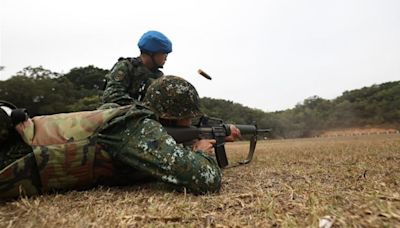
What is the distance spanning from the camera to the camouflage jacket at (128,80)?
426 centimetres

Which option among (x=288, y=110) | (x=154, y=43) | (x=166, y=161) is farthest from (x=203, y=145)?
(x=288, y=110)

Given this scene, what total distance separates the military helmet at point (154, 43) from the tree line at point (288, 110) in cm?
1177

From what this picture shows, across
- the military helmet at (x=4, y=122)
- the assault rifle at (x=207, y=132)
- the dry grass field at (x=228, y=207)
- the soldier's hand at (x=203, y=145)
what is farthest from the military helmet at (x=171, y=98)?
the military helmet at (x=4, y=122)

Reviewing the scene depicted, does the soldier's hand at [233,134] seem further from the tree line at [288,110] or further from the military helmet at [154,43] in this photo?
the tree line at [288,110]

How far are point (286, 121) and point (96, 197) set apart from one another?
19.6 meters

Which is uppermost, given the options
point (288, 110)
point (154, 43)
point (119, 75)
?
point (288, 110)

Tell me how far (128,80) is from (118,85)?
158mm

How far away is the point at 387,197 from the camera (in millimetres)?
1698

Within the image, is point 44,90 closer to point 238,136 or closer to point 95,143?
point 238,136

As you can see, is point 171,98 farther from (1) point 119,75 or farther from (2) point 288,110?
(2) point 288,110

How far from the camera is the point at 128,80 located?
4.39m

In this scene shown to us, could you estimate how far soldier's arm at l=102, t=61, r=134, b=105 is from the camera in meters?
4.18

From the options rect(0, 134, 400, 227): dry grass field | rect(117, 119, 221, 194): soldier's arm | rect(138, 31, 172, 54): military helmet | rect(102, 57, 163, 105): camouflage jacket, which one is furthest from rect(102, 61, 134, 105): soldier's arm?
rect(117, 119, 221, 194): soldier's arm

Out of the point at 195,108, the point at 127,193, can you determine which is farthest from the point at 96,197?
the point at 195,108
